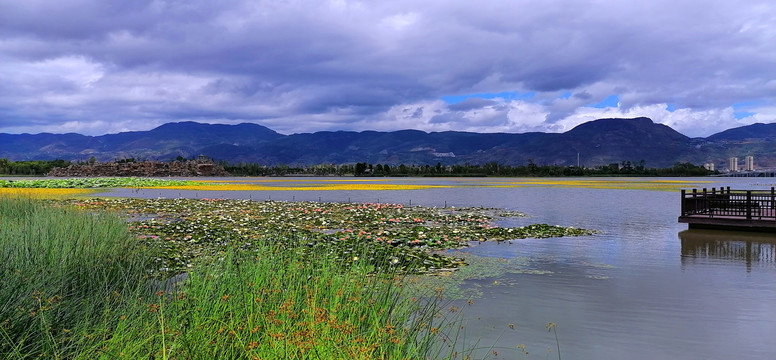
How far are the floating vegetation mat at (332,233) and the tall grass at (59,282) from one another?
1493 millimetres

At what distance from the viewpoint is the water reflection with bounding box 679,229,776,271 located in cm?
1993

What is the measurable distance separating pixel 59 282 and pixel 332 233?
44.8ft

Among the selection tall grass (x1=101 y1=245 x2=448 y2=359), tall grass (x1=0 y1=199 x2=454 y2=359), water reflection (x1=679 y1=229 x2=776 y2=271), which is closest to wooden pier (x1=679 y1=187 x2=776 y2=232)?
water reflection (x1=679 y1=229 x2=776 y2=271)

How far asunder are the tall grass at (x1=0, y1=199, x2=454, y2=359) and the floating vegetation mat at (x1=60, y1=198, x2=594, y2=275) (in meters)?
2.25

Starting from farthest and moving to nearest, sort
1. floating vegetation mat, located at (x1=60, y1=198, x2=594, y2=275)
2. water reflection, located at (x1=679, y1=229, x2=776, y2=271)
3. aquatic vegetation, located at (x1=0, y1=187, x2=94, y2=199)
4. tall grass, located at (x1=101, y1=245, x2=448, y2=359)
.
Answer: aquatic vegetation, located at (x1=0, y1=187, x2=94, y2=199), water reflection, located at (x1=679, y1=229, x2=776, y2=271), floating vegetation mat, located at (x1=60, y1=198, x2=594, y2=275), tall grass, located at (x1=101, y1=245, x2=448, y2=359)

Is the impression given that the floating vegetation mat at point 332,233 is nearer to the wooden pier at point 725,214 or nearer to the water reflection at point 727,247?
A: the water reflection at point 727,247

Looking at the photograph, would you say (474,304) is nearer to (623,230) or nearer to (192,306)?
(192,306)

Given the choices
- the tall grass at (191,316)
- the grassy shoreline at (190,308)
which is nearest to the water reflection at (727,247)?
the grassy shoreline at (190,308)

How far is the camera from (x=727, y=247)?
22.9 metres

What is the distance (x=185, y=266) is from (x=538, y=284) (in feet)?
33.8

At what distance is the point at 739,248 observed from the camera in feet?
73.8

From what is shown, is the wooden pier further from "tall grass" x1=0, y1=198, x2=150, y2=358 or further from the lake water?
"tall grass" x1=0, y1=198, x2=150, y2=358

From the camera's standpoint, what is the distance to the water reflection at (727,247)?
19.9 metres

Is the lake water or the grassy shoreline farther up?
the grassy shoreline
